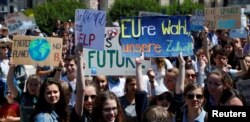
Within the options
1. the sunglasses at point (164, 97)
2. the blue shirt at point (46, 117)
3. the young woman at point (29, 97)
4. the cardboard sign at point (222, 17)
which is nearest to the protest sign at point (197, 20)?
the cardboard sign at point (222, 17)

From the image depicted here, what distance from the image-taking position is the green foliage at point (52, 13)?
138 feet

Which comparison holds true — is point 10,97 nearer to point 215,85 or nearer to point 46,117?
point 46,117

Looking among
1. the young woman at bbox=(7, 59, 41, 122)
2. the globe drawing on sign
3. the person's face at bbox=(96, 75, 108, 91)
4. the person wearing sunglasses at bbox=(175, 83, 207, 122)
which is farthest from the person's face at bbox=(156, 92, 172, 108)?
the globe drawing on sign

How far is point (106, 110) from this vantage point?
4.78 metres

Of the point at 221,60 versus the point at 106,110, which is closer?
the point at 106,110

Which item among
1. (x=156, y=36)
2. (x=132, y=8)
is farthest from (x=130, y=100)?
(x=132, y=8)

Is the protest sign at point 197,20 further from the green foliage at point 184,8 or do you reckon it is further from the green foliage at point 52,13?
the green foliage at point 184,8

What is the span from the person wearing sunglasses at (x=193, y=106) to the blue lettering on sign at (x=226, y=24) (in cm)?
757

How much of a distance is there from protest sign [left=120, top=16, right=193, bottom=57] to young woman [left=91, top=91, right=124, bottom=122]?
2.59 meters

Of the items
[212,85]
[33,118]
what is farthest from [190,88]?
[33,118]

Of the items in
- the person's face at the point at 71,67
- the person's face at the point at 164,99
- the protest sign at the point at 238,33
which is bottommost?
the person's face at the point at 164,99

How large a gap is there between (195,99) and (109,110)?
700 mm

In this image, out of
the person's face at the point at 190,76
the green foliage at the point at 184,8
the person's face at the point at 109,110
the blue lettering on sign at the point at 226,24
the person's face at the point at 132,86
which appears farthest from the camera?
the green foliage at the point at 184,8

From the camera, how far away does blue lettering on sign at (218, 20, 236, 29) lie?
12578 mm
